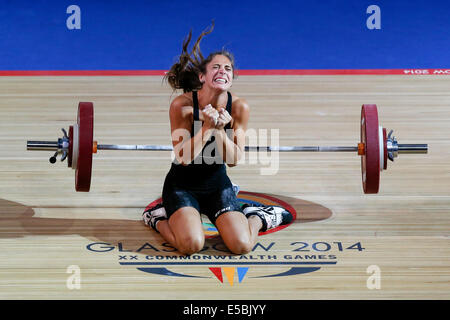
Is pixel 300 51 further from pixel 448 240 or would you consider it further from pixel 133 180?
pixel 448 240

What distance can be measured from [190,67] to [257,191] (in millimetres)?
789

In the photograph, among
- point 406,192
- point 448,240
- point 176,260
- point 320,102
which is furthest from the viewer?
point 320,102

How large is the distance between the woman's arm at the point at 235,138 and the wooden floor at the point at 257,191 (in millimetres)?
341

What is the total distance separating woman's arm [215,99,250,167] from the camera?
257 centimetres

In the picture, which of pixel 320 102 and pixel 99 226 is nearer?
pixel 99 226

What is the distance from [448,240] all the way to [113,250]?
129 cm

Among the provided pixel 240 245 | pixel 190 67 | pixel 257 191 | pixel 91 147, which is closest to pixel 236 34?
pixel 257 191

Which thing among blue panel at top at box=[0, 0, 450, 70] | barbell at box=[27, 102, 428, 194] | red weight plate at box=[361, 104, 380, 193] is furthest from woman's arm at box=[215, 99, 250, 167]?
blue panel at top at box=[0, 0, 450, 70]

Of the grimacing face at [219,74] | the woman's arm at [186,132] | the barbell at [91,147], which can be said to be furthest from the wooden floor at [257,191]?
the grimacing face at [219,74]

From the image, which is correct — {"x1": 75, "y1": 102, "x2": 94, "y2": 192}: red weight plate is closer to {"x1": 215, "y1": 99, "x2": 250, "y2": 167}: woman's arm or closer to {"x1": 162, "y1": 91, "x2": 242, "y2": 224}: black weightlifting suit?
{"x1": 162, "y1": 91, "x2": 242, "y2": 224}: black weightlifting suit

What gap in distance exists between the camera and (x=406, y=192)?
10.6 feet
